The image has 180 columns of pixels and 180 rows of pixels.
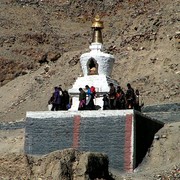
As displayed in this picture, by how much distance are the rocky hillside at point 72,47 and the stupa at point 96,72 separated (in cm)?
476

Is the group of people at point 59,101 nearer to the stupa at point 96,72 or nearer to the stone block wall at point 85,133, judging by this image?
the stupa at point 96,72

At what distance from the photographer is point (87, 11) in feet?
177

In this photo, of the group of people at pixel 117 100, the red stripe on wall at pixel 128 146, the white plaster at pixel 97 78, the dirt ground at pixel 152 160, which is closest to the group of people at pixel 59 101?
the white plaster at pixel 97 78

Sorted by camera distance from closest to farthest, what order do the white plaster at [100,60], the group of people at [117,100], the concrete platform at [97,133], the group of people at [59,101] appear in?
the concrete platform at [97,133]
the group of people at [117,100]
the group of people at [59,101]
the white plaster at [100,60]

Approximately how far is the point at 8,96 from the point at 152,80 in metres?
8.01

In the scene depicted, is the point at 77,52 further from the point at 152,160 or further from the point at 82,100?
the point at 152,160

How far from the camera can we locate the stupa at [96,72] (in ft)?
69.9

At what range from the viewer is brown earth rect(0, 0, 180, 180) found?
2285cm

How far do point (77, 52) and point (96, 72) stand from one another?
1306 cm

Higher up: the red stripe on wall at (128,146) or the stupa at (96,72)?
the stupa at (96,72)

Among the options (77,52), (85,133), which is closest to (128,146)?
(85,133)

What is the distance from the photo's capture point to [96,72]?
2223cm

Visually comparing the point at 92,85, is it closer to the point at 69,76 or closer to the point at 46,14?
the point at 69,76

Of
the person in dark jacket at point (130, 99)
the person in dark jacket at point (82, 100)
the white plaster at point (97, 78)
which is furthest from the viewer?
the white plaster at point (97, 78)
